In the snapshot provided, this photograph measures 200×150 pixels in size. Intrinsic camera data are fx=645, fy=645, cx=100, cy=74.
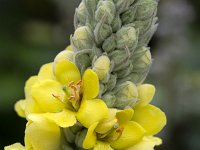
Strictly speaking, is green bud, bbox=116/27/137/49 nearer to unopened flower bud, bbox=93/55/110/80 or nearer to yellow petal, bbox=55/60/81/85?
unopened flower bud, bbox=93/55/110/80

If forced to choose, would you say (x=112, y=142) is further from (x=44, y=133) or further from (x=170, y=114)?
(x=170, y=114)

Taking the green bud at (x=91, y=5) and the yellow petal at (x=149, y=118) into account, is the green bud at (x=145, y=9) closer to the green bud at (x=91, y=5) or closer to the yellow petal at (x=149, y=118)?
the green bud at (x=91, y=5)

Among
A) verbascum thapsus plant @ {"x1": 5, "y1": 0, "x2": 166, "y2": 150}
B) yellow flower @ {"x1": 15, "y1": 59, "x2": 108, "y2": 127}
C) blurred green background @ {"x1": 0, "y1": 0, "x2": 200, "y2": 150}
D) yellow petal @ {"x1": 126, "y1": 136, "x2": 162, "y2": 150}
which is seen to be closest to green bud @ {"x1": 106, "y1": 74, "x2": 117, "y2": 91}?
verbascum thapsus plant @ {"x1": 5, "y1": 0, "x2": 166, "y2": 150}

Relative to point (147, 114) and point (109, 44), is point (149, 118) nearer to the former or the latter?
point (147, 114)

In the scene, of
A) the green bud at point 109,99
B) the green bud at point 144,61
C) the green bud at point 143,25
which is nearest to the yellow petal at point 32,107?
the green bud at point 109,99

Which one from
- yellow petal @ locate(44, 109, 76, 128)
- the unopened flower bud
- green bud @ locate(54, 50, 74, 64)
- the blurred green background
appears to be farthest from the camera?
the blurred green background

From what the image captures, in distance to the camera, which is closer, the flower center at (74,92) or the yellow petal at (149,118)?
the flower center at (74,92)

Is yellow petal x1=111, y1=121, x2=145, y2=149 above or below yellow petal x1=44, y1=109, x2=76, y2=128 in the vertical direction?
below
